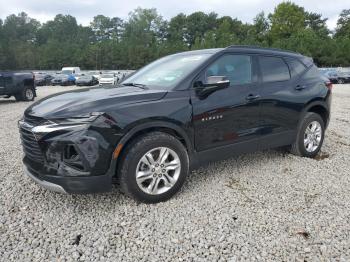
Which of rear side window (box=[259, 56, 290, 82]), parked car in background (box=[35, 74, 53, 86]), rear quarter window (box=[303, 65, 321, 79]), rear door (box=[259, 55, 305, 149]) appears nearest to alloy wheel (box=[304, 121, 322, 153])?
rear door (box=[259, 55, 305, 149])

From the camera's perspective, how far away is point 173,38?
8750 centimetres

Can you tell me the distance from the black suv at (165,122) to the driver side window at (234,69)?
0.04 feet

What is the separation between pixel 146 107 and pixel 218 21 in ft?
303

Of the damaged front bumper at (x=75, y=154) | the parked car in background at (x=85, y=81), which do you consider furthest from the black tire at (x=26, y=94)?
the parked car in background at (x=85, y=81)

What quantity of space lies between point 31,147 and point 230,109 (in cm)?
226

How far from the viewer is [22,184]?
404cm

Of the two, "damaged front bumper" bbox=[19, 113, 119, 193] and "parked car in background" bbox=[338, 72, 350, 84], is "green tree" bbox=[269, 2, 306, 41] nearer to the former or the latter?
"parked car in background" bbox=[338, 72, 350, 84]

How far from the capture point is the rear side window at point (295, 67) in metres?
4.78

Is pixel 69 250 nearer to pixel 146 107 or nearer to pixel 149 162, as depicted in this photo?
pixel 149 162

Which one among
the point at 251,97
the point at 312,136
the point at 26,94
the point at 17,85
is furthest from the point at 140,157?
the point at 26,94

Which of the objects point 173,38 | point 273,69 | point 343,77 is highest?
point 173,38

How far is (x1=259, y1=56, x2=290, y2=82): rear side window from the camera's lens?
173 inches

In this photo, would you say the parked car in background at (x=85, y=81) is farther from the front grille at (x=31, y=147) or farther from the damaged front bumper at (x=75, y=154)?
the damaged front bumper at (x=75, y=154)

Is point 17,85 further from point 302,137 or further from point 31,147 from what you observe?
point 302,137
